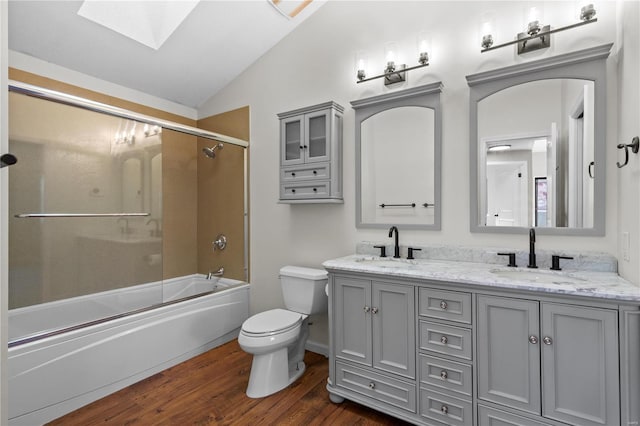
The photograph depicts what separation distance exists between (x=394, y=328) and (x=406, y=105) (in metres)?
1.48

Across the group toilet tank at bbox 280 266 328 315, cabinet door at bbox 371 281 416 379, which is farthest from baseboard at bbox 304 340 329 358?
cabinet door at bbox 371 281 416 379

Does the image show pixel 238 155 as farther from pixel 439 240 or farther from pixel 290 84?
pixel 439 240

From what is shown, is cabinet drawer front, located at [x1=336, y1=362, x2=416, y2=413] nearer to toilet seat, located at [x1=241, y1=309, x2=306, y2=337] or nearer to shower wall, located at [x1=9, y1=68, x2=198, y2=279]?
toilet seat, located at [x1=241, y1=309, x2=306, y2=337]

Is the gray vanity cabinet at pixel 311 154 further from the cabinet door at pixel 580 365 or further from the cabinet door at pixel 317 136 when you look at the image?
the cabinet door at pixel 580 365

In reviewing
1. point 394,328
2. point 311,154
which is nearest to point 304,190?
point 311,154

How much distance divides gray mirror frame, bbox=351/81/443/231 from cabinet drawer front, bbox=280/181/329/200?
26cm

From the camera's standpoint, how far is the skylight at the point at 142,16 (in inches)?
87.9

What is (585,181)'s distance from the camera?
5.62ft

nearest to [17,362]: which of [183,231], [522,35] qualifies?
[183,231]

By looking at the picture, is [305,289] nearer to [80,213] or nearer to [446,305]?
[446,305]

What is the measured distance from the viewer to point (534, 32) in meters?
1.77

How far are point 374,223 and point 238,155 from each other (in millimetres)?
1569

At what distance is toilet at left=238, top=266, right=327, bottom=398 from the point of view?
80.9 inches

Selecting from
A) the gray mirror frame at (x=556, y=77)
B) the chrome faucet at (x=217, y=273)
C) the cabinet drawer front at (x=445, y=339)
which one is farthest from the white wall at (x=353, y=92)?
the cabinet drawer front at (x=445, y=339)
